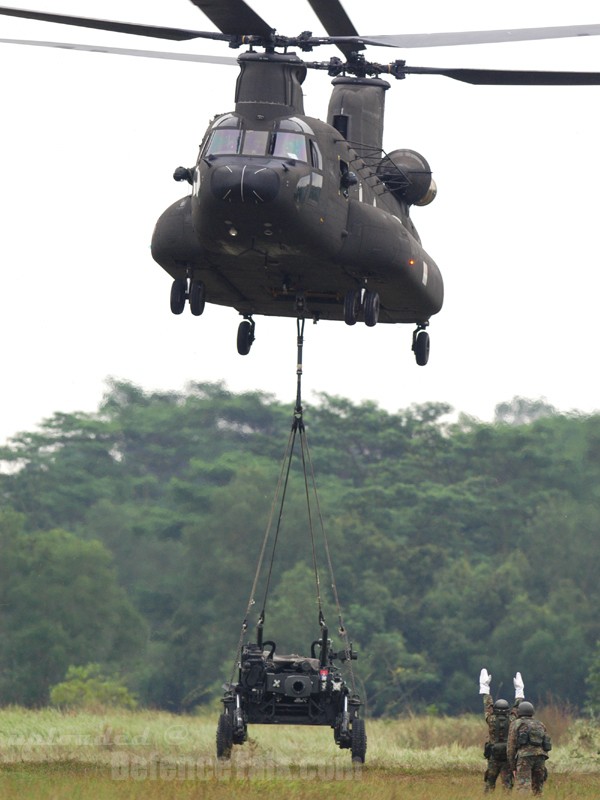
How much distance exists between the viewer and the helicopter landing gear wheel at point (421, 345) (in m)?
27.6

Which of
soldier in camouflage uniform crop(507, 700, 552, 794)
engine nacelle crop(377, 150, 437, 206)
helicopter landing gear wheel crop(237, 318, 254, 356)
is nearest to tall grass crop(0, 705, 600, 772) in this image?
soldier in camouflage uniform crop(507, 700, 552, 794)

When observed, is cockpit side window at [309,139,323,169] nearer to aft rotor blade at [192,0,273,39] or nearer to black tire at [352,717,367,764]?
aft rotor blade at [192,0,273,39]

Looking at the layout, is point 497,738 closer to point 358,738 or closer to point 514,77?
point 358,738

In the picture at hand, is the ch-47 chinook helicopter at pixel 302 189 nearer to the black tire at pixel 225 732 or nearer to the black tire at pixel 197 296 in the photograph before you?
the black tire at pixel 197 296

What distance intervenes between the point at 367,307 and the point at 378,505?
42.8 metres

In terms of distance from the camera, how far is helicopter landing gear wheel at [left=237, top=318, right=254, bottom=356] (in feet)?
89.8

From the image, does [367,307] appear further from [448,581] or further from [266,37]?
[448,581]

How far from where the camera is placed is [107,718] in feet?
147

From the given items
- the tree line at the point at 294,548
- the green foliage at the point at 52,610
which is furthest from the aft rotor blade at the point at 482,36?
the green foliage at the point at 52,610

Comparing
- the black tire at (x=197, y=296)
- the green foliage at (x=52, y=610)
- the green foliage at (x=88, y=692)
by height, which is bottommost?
the green foliage at (x=88, y=692)

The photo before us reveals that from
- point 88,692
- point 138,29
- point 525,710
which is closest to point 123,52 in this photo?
point 138,29

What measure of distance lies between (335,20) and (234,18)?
2.04 metres

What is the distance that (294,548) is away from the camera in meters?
63.0

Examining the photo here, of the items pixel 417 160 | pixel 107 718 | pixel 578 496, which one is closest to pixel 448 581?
pixel 578 496
